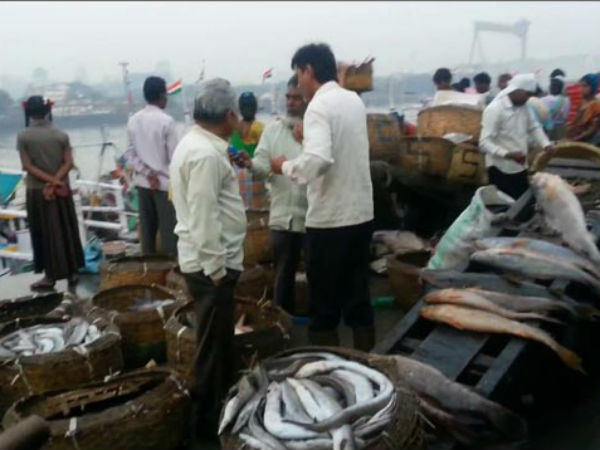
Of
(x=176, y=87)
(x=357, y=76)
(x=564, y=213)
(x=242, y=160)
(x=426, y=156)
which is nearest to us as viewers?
(x=242, y=160)

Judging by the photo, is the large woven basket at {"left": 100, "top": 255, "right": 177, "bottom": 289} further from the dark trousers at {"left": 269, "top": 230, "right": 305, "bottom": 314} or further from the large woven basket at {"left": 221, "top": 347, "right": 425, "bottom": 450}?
the large woven basket at {"left": 221, "top": 347, "right": 425, "bottom": 450}

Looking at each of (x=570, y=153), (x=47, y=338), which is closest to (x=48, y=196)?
(x=47, y=338)

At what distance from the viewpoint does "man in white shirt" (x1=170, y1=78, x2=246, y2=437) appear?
135 inches

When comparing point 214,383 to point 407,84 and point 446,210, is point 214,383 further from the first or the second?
point 407,84

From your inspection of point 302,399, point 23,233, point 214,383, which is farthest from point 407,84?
point 302,399

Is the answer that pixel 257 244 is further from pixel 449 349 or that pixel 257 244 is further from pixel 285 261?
pixel 449 349

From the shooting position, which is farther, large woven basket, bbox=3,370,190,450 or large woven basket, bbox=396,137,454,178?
large woven basket, bbox=396,137,454,178

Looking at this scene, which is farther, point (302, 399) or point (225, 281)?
point (225, 281)

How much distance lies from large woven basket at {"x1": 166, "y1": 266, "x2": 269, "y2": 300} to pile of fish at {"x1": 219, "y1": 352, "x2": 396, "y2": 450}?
2.45 metres

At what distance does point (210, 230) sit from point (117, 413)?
1167 mm

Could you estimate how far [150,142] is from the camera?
6.28m

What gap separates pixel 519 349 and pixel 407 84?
1169 cm

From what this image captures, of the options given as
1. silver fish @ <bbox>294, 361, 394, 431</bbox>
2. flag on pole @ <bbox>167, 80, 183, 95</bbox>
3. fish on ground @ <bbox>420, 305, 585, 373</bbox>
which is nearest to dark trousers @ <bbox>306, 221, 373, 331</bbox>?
fish on ground @ <bbox>420, 305, 585, 373</bbox>

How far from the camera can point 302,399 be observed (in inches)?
102
